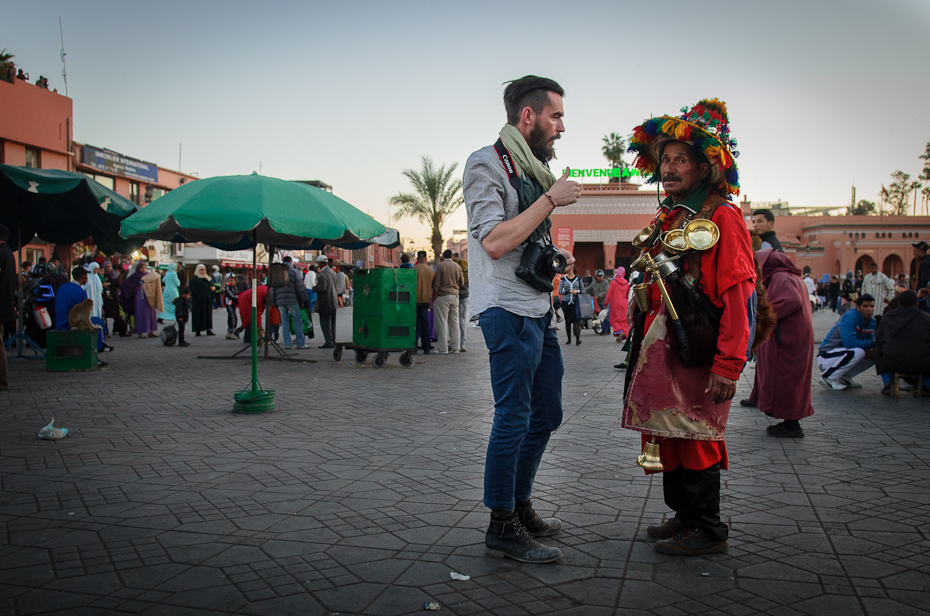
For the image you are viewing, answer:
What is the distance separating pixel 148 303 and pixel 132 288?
619 millimetres

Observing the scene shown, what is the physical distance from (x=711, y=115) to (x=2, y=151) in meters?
30.6

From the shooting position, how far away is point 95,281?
13.7 metres

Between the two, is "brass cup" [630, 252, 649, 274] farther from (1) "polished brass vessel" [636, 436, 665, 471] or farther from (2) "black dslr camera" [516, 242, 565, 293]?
(1) "polished brass vessel" [636, 436, 665, 471]

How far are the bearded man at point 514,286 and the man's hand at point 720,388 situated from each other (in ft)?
2.20

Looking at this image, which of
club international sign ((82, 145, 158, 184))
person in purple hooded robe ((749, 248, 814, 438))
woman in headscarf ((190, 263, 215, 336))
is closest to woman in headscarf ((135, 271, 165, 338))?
woman in headscarf ((190, 263, 215, 336))

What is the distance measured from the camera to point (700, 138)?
325cm

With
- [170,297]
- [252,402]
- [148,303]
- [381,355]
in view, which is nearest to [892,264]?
[148,303]

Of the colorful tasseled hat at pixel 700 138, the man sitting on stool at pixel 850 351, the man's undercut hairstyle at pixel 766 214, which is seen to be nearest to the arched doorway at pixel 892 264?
the man sitting on stool at pixel 850 351

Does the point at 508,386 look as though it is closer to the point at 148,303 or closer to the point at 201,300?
the point at 148,303

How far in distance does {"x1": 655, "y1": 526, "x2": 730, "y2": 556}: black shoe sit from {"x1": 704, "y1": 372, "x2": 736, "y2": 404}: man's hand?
0.64 metres

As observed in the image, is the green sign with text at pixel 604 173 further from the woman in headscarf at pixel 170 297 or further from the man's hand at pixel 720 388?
the man's hand at pixel 720 388

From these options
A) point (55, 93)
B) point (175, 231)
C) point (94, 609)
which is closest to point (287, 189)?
point (175, 231)

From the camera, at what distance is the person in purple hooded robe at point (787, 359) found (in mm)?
5961

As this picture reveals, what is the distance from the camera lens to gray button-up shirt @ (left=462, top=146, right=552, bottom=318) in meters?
3.01
